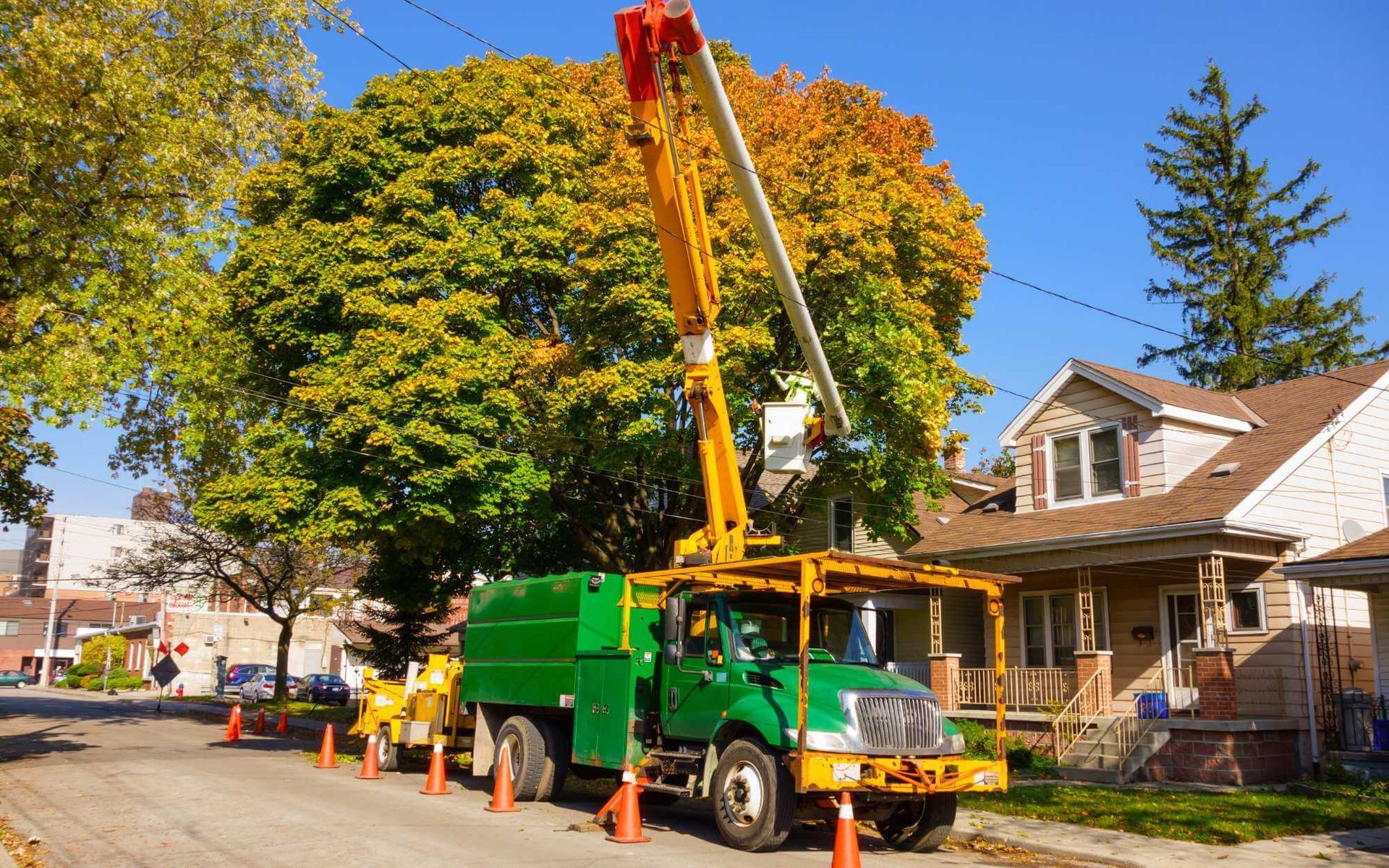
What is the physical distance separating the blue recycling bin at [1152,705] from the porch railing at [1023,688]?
1391 millimetres

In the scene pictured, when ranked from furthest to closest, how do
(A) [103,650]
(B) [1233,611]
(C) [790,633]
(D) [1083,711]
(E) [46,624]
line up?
(E) [46,624], (A) [103,650], (B) [1233,611], (D) [1083,711], (C) [790,633]

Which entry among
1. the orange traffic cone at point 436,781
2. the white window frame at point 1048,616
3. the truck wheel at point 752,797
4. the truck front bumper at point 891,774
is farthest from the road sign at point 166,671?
the truck front bumper at point 891,774

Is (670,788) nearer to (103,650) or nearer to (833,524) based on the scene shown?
(833,524)

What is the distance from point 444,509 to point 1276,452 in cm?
1523

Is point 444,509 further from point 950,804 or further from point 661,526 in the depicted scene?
point 950,804

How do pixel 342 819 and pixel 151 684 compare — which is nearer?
pixel 342 819

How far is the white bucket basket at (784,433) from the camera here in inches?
537

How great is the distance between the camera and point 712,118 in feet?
36.3

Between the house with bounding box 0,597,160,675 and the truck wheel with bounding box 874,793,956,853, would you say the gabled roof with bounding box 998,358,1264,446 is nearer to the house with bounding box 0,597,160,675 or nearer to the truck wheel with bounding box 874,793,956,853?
the truck wheel with bounding box 874,793,956,853

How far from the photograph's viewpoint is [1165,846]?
1126 centimetres

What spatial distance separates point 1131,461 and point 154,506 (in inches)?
1464

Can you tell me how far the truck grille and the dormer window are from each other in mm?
13013

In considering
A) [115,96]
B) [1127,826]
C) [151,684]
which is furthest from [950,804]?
[151,684]

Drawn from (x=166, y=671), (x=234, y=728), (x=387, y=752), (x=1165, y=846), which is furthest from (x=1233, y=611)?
(x=166, y=671)
